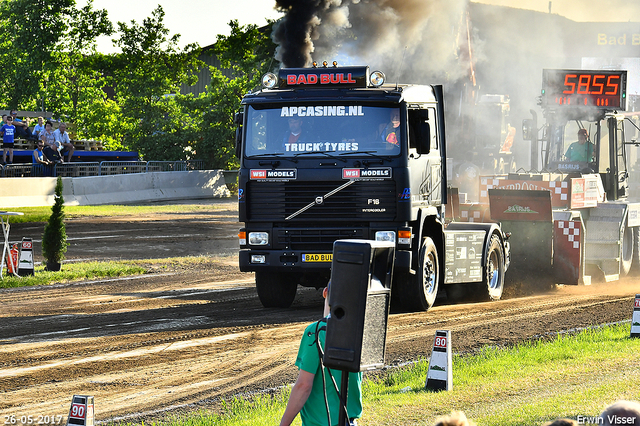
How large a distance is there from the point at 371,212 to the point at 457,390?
13.6 ft

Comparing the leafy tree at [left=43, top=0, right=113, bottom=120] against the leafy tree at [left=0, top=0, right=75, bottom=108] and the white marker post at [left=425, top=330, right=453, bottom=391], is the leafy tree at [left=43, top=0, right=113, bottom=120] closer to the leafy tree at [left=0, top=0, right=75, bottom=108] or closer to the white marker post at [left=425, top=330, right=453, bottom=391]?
the leafy tree at [left=0, top=0, right=75, bottom=108]

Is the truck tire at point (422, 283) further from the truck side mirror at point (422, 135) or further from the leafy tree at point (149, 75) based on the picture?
the leafy tree at point (149, 75)

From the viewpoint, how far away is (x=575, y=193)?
1623 centimetres

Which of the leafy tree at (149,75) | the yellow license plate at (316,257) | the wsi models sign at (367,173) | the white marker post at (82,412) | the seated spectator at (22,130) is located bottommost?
the white marker post at (82,412)

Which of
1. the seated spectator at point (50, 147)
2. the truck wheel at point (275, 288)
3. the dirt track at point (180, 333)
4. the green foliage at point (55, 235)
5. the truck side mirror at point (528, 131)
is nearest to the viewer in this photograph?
the dirt track at point (180, 333)

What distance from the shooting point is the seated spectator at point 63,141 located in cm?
3008

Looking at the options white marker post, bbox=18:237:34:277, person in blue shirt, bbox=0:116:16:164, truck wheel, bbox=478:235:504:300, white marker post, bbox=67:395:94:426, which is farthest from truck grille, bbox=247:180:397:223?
person in blue shirt, bbox=0:116:16:164

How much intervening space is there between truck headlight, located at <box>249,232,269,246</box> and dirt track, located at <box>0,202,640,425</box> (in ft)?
3.50

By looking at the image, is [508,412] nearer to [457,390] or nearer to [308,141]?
[457,390]

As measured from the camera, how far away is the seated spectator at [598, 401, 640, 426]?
320cm

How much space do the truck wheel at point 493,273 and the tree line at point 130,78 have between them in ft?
75.9

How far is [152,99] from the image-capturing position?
135 ft

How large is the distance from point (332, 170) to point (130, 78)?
105 feet

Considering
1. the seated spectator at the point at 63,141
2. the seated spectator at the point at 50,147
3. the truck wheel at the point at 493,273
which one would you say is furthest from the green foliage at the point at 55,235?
the seated spectator at the point at 63,141
